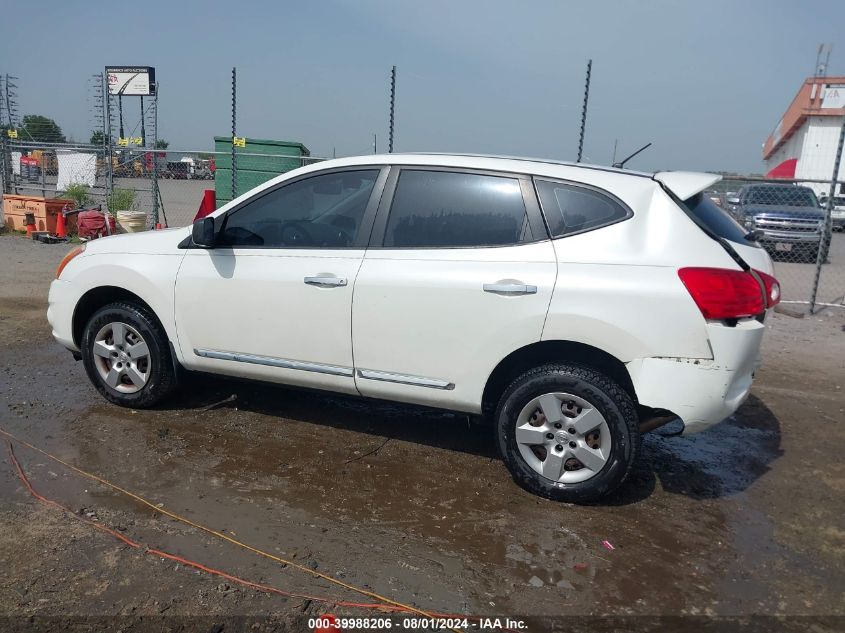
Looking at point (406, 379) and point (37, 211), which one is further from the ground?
point (37, 211)

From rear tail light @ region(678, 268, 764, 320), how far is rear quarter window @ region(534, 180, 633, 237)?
1.63ft

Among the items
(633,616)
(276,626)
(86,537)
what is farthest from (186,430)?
(633,616)

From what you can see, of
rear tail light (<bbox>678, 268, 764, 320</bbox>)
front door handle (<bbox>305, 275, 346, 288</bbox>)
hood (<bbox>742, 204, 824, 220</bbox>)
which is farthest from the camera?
hood (<bbox>742, 204, 824, 220</bbox>)

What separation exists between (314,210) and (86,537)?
7.51 ft

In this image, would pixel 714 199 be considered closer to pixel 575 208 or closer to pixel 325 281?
pixel 575 208

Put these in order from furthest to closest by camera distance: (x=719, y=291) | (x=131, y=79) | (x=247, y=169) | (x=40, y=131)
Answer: (x=40, y=131) < (x=131, y=79) < (x=247, y=169) < (x=719, y=291)

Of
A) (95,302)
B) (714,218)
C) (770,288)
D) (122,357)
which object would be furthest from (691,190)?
(95,302)

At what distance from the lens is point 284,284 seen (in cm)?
418

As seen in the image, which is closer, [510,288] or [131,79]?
[510,288]

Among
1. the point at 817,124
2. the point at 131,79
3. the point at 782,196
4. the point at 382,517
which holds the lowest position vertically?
the point at 382,517

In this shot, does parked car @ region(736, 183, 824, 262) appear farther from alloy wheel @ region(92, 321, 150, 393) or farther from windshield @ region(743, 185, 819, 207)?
alloy wheel @ region(92, 321, 150, 393)

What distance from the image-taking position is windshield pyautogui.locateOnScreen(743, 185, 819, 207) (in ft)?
51.7

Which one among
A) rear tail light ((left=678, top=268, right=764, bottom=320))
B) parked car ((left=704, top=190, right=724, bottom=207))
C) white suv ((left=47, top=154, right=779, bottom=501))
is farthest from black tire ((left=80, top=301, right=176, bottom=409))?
parked car ((left=704, top=190, right=724, bottom=207))

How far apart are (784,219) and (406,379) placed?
13186mm
